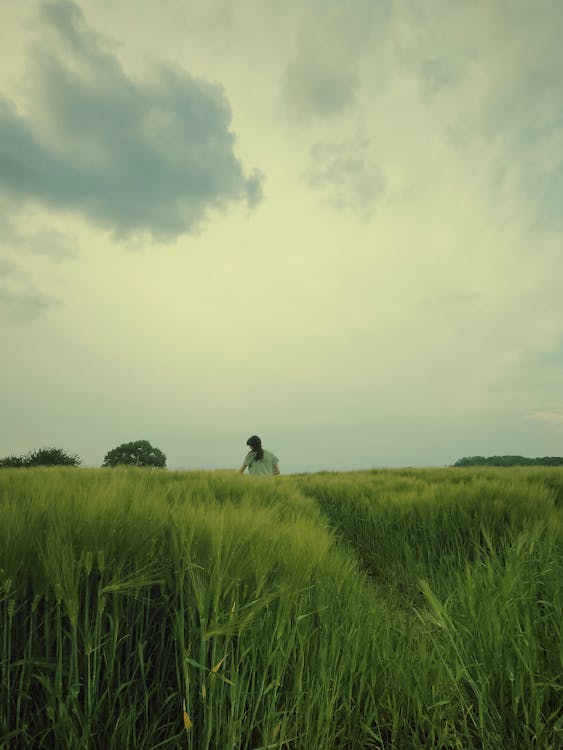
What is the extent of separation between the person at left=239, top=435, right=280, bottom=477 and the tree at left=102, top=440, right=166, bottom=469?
1018 cm

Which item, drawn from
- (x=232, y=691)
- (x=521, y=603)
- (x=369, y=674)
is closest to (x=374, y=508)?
(x=521, y=603)

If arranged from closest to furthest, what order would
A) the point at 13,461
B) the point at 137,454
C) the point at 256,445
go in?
the point at 256,445 < the point at 13,461 < the point at 137,454

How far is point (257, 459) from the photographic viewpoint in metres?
10.3

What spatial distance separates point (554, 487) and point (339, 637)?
6632 mm

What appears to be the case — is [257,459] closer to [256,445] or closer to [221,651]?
[256,445]

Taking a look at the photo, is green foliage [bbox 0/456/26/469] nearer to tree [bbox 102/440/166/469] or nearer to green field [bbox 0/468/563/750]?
tree [bbox 102/440/166/469]

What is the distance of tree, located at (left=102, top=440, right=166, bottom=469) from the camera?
19188 millimetres

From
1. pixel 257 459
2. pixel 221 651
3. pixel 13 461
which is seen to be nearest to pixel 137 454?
pixel 13 461

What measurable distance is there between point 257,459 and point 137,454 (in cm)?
1106

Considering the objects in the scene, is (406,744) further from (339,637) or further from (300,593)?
(300,593)

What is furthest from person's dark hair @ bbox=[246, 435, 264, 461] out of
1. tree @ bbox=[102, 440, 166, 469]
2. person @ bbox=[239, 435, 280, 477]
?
tree @ bbox=[102, 440, 166, 469]

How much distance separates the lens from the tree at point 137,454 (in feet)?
63.0

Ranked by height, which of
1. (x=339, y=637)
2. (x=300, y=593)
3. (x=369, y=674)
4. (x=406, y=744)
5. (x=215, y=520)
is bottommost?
(x=406, y=744)

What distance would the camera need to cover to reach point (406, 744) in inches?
48.9
